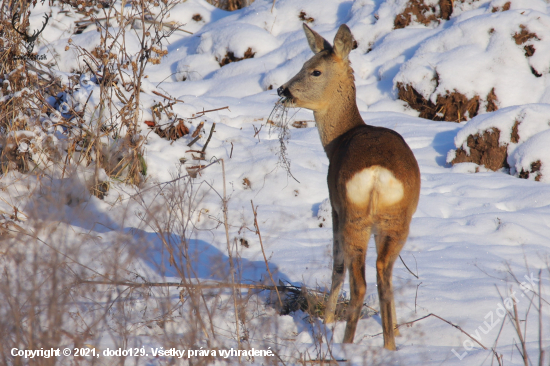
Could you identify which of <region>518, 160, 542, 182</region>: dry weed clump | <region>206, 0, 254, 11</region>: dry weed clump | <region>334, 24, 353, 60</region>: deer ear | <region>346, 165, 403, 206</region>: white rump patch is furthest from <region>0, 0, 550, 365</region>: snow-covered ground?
<region>206, 0, 254, 11</region>: dry weed clump

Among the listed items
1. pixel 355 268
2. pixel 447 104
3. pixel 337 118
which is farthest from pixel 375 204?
pixel 447 104

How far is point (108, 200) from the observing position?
16.6ft

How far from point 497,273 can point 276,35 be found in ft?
26.0

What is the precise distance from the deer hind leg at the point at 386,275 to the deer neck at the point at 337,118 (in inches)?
44.6

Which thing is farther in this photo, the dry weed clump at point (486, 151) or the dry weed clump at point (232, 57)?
the dry weed clump at point (232, 57)

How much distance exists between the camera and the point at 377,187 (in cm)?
287

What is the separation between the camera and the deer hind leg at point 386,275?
116 inches

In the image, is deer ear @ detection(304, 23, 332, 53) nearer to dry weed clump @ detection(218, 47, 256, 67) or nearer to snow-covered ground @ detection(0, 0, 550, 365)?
snow-covered ground @ detection(0, 0, 550, 365)

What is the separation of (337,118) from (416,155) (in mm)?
3377

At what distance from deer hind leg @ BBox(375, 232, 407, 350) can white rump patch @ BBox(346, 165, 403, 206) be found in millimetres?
226

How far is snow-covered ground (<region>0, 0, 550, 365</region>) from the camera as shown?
333cm

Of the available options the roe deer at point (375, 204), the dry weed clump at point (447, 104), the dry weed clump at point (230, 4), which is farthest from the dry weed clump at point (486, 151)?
the dry weed clump at point (230, 4)

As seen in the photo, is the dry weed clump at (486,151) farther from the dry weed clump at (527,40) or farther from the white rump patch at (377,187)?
the white rump patch at (377,187)

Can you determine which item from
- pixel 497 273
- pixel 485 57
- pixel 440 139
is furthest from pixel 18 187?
pixel 485 57
